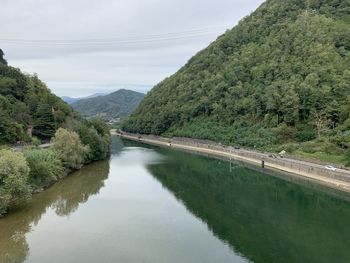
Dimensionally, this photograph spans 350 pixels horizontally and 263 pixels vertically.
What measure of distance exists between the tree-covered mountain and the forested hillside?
38.8m

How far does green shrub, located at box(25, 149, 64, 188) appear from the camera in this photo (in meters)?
46.8

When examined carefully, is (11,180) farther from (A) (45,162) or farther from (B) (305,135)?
(B) (305,135)

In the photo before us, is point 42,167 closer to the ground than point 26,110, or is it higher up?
closer to the ground

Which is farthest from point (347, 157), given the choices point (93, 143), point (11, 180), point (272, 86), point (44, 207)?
point (11, 180)

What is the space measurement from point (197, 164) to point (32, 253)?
51.9 meters

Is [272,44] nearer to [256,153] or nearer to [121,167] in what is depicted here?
[256,153]

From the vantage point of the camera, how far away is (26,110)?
262ft

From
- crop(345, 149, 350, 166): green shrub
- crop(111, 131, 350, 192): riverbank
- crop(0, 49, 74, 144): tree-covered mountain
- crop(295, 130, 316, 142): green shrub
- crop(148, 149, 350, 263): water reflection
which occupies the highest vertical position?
crop(0, 49, 74, 144): tree-covered mountain

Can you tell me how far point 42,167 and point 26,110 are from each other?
35.4m

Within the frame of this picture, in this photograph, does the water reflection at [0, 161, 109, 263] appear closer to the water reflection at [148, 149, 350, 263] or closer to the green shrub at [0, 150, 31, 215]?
the green shrub at [0, 150, 31, 215]

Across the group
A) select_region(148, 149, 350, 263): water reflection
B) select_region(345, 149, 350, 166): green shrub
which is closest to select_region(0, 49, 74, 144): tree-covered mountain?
select_region(148, 149, 350, 263): water reflection

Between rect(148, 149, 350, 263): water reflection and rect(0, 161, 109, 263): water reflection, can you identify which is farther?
rect(148, 149, 350, 263): water reflection

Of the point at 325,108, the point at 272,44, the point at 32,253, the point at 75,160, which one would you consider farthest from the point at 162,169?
the point at 272,44

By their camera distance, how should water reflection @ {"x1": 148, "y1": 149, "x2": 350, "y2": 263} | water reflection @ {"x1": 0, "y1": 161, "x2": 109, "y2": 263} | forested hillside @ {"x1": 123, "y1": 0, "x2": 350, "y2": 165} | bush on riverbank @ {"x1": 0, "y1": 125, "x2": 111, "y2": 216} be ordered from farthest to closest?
forested hillside @ {"x1": 123, "y1": 0, "x2": 350, "y2": 165} → bush on riverbank @ {"x1": 0, "y1": 125, "x2": 111, "y2": 216} → water reflection @ {"x1": 148, "y1": 149, "x2": 350, "y2": 263} → water reflection @ {"x1": 0, "y1": 161, "x2": 109, "y2": 263}
